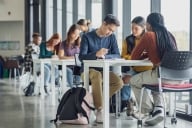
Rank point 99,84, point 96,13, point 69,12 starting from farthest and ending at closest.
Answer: point 69,12 → point 96,13 → point 99,84

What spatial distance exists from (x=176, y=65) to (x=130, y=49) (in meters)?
1.22

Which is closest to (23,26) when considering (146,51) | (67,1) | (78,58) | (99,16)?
(67,1)

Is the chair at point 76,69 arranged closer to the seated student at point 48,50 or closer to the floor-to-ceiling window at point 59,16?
the seated student at point 48,50

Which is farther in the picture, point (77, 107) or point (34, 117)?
point (34, 117)

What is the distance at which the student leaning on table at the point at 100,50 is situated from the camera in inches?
153

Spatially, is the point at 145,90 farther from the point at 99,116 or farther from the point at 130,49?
the point at 130,49

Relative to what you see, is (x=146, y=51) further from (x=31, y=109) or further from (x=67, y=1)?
(x=67, y=1)

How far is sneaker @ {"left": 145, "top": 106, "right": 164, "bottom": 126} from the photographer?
12.0 ft

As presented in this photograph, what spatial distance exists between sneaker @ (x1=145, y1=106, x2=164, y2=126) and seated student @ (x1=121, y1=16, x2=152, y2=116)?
49cm

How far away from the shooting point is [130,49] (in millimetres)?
4441

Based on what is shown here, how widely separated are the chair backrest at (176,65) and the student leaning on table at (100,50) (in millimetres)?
687

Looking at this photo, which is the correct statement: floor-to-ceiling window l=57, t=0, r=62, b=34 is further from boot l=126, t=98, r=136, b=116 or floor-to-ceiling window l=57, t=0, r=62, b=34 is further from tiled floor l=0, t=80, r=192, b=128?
boot l=126, t=98, r=136, b=116

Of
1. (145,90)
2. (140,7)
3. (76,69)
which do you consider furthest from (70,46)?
(145,90)

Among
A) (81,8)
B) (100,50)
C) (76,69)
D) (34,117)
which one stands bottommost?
(34,117)
